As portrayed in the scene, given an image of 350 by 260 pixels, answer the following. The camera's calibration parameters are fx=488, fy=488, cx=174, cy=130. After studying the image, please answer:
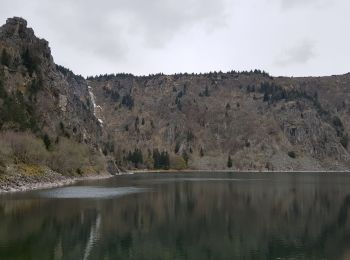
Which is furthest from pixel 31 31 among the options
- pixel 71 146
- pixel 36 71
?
pixel 71 146

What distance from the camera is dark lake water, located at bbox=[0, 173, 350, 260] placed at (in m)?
42.3

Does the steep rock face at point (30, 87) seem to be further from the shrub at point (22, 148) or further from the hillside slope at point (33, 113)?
the shrub at point (22, 148)

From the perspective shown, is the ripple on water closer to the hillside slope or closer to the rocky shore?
the rocky shore

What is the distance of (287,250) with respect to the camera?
44.1 metres

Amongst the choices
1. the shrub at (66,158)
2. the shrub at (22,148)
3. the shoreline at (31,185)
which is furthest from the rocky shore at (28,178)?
the shrub at (66,158)

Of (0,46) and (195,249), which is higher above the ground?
(0,46)

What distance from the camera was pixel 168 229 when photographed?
55.5 m

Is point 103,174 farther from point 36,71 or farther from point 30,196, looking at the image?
point 30,196

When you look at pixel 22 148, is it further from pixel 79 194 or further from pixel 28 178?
pixel 79 194

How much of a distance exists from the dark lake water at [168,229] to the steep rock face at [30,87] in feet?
194

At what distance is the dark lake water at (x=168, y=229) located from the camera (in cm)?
4231

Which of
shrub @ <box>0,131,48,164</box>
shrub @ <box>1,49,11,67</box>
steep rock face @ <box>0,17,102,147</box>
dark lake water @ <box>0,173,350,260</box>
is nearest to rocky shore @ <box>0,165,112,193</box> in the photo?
shrub @ <box>0,131,48,164</box>

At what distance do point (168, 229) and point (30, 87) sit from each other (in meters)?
120

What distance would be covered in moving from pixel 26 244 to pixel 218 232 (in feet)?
67.6
